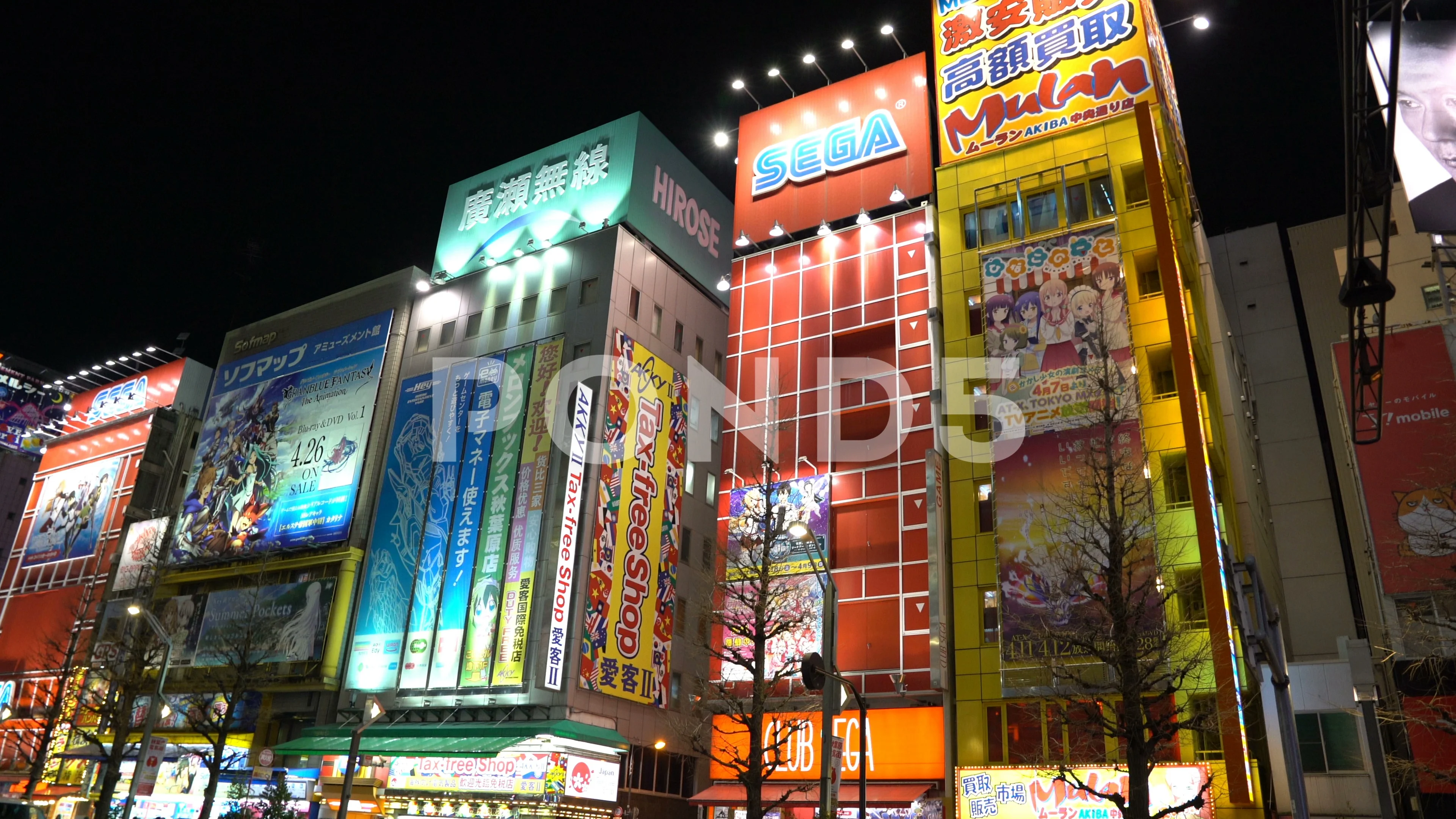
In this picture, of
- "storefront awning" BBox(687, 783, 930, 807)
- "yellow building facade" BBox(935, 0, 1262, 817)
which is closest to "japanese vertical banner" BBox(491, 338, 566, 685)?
"storefront awning" BBox(687, 783, 930, 807)

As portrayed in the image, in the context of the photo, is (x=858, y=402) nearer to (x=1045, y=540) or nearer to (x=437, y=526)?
(x=1045, y=540)

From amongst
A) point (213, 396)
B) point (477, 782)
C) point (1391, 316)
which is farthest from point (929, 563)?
point (213, 396)

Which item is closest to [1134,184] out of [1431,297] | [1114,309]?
[1114,309]

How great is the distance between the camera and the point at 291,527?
156ft

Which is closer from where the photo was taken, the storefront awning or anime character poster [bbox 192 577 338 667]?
the storefront awning

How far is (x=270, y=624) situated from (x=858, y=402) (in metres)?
30.4

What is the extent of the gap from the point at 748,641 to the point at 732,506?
→ 495 cm

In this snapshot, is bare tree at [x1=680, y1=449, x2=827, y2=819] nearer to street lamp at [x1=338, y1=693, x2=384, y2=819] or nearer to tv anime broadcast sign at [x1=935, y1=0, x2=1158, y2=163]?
street lamp at [x1=338, y1=693, x2=384, y2=819]

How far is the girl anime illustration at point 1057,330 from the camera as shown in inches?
1232

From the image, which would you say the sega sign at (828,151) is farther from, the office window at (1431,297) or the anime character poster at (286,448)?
the office window at (1431,297)

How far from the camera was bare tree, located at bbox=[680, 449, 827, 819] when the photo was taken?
96.6 feet

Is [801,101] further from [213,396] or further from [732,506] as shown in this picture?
[213,396]

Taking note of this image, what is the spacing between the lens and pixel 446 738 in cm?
3566

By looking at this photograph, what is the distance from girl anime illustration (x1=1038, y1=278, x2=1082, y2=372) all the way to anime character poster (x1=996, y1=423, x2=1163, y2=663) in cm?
256
